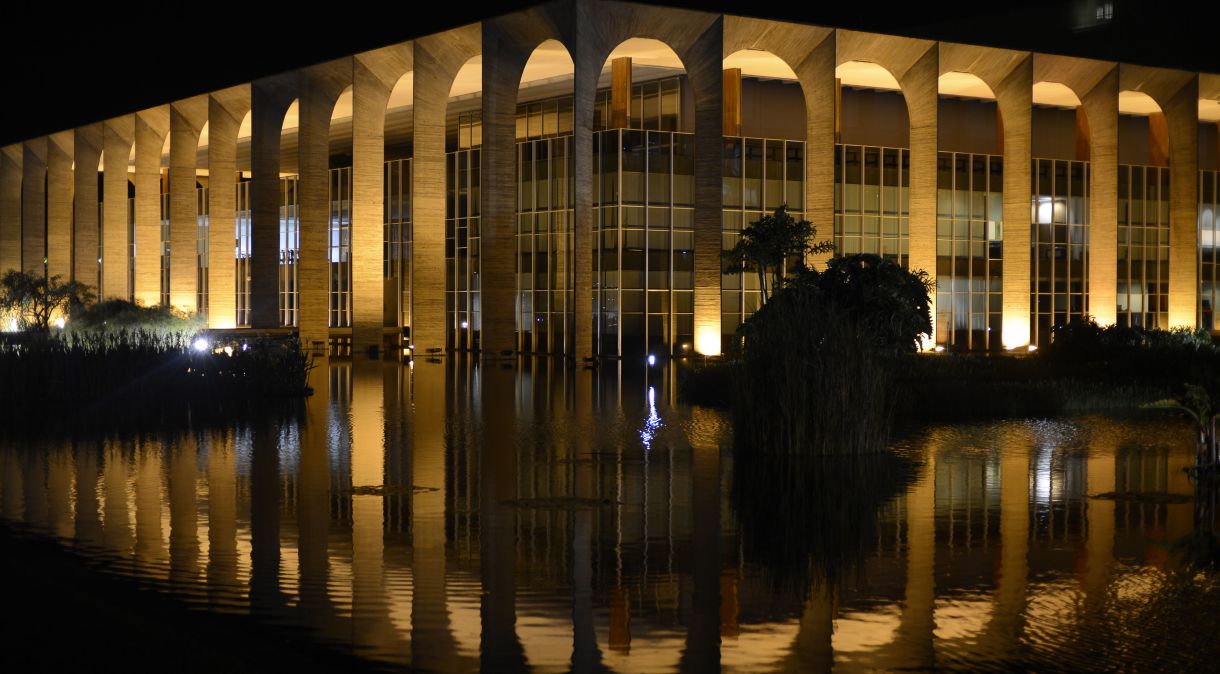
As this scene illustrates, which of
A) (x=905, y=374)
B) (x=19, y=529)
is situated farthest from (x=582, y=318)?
(x=19, y=529)

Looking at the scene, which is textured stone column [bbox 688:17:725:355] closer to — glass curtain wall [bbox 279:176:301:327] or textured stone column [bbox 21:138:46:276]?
glass curtain wall [bbox 279:176:301:327]

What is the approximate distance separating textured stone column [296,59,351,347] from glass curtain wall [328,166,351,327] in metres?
12.3

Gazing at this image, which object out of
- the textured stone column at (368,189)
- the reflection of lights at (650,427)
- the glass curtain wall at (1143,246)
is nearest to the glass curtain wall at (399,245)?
the textured stone column at (368,189)

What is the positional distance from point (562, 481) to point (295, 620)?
5.29m

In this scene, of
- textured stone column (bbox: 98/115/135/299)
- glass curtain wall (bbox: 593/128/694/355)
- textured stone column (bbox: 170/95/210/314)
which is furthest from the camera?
textured stone column (bbox: 98/115/135/299)

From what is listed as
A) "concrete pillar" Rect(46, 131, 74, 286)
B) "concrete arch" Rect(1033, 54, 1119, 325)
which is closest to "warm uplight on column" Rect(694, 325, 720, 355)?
"concrete arch" Rect(1033, 54, 1119, 325)

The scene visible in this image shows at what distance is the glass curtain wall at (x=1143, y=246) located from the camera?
51.5 meters

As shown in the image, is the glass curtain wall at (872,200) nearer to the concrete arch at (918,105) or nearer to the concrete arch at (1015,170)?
the concrete arch at (1015,170)

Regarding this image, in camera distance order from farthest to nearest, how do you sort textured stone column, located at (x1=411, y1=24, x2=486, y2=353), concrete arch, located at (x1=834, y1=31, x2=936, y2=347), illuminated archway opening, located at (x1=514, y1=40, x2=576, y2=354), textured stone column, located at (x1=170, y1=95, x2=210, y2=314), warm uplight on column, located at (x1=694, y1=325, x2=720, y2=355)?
1. textured stone column, located at (x1=170, y1=95, x2=210, y2=314)
2. illuminated archway opening, located at (x1=514, y1=40, x2=576, y2=354)
3. textured stone column, located at (x1=411, y1=24, x2=486, y2=353)
4. concrete arch, located at (x1=834, y1=31, x2=936, y2=347)
5. warm uplight on column, located at (x1=694, y1=325, x2=720, y2=355)

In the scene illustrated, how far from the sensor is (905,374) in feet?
68.7

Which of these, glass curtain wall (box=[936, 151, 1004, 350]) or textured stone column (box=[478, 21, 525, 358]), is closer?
textured stone column (box=[478, 21, 525, 358])

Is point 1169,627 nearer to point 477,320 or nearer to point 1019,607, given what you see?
point 1019,607

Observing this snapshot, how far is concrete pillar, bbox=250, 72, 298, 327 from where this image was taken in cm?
4634

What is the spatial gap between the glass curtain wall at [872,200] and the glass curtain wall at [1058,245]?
5.22 metres
